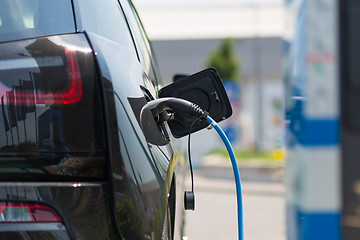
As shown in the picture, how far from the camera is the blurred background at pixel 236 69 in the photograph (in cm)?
1208

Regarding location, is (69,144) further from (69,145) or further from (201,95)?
(201,95)

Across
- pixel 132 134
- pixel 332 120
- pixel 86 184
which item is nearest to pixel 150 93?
pixel 132 134

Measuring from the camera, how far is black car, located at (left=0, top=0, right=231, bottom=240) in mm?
1503

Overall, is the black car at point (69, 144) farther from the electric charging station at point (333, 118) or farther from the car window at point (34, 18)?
the electric charging station at point (333, 118)

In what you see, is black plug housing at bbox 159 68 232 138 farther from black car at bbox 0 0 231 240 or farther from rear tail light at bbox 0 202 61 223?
rear tail light at bbox 0 202 61 223

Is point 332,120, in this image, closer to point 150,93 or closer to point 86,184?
point 150,93

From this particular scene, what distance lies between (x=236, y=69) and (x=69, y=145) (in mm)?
21931

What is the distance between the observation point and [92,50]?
1.56 meters

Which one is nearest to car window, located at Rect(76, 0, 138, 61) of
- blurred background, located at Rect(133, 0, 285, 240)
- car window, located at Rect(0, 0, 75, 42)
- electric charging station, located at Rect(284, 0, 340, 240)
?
car window, located at Rect(0, 0, 75, 42)

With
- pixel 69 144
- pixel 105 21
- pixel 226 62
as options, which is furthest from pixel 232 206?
pixel 226 62

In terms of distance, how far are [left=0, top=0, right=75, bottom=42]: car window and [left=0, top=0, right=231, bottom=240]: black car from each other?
1cm

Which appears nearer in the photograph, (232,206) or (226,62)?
(232,206)

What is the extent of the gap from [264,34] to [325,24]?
3013cm

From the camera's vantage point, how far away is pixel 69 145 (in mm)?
1539
